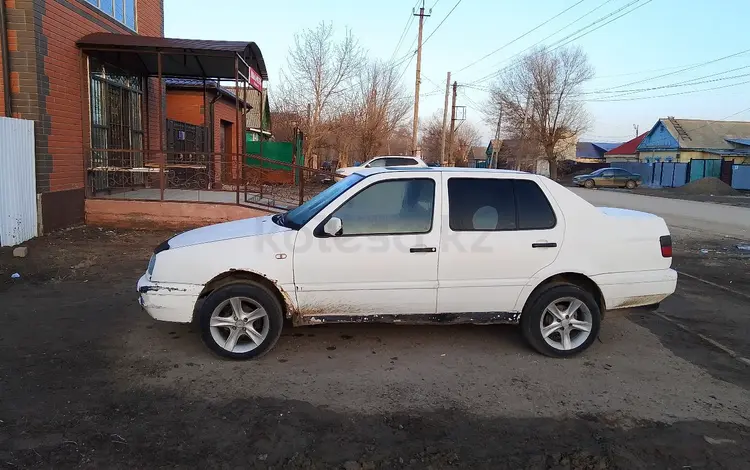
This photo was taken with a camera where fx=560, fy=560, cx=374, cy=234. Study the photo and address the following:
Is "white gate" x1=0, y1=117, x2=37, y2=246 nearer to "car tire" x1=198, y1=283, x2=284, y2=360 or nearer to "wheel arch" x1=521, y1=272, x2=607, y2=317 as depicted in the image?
"car tire" x1=198, y1=283, x2=284, y2=360

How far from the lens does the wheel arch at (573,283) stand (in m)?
4.94

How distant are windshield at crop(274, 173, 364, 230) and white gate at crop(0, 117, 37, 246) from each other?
606 cm

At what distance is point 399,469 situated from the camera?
10.5 ft

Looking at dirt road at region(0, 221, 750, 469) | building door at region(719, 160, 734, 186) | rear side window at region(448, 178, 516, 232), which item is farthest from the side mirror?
building door at region(719, 160, 734, 186)

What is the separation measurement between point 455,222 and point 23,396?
354 centimetres

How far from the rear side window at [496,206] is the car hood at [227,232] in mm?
1505

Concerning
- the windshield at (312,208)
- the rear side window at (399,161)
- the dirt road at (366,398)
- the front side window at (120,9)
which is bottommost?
the dirt road at (366,398)

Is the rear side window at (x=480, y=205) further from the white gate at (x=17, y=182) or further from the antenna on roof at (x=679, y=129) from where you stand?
the antenna on roof at (x=679, y=129)

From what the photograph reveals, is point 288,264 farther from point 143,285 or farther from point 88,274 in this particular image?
point 88,274

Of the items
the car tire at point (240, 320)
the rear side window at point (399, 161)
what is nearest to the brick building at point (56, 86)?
the car tire at point (240, 320)

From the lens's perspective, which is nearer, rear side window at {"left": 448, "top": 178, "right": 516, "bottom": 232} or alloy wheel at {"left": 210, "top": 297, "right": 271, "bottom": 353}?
alloy wheel at {"left": 210, "top": 297, "right": 271, "bottom": 353}

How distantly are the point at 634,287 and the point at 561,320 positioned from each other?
737mm

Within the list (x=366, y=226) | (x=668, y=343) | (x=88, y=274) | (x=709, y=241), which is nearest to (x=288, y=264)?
(x=366, y=226)

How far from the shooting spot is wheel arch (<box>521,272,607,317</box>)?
16.2 feet
